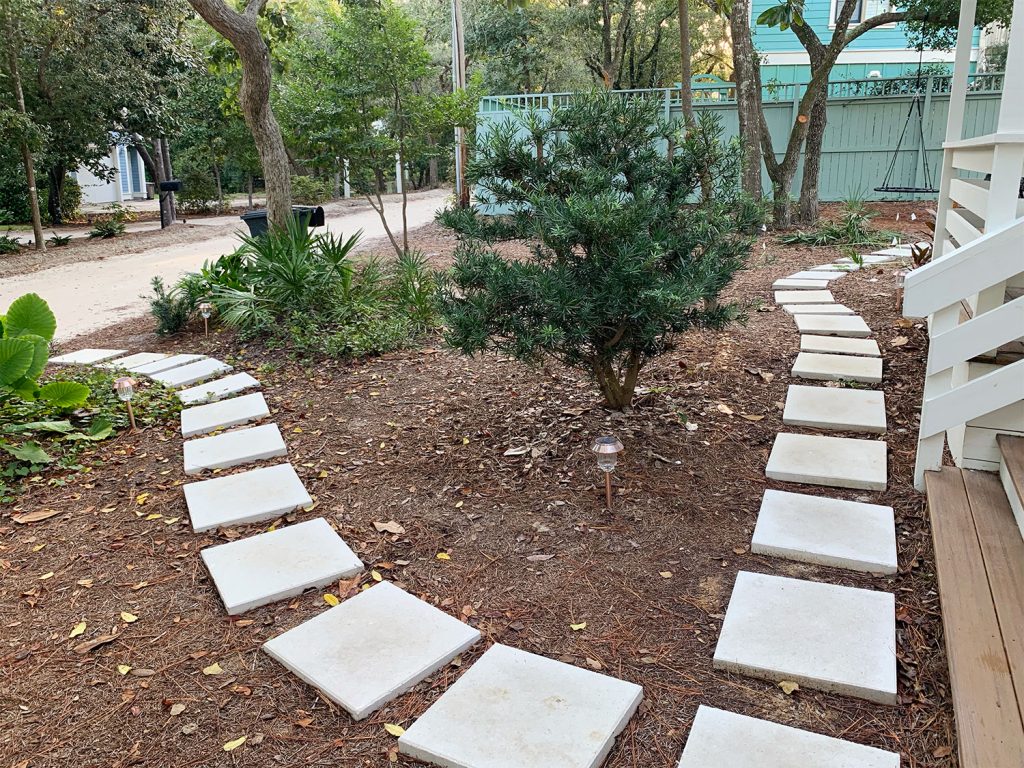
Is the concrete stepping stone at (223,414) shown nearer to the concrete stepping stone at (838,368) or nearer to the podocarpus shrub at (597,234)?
the podocarpus shrub at (597,234)

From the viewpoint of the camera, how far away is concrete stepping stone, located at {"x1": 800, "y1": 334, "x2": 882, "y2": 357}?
4531 mm

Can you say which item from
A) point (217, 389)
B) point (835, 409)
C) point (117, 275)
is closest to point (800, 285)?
point (835, 409)

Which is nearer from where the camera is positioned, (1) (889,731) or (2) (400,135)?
(1) (889,731)

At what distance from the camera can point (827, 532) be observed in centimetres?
261

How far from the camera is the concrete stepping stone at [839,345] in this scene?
4531 mm

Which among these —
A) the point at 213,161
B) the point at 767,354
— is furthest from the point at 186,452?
the point at 213,161

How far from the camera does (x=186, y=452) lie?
371cm

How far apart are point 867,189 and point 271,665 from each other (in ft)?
41.1

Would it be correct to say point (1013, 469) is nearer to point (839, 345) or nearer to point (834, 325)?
point (839, 345)

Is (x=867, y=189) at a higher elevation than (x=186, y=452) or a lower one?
higher

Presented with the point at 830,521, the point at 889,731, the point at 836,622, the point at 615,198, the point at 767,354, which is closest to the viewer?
the point at 889,731

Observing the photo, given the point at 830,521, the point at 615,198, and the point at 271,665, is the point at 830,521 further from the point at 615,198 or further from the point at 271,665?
the point at 271,665

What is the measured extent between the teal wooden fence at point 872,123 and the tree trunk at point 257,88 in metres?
5.44

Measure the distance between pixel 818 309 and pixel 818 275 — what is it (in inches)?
58.9
